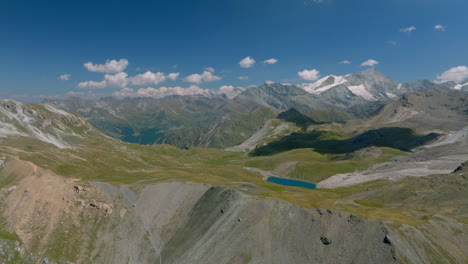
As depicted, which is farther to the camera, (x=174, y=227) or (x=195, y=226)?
(x=174, y=227)

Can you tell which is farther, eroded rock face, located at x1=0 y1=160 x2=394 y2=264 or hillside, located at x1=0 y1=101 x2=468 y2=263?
eroded rock face, located at x1=0 y1=160 x2=394 y2=264

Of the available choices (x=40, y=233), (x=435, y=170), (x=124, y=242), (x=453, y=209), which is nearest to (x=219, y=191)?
(x=124, y=242)

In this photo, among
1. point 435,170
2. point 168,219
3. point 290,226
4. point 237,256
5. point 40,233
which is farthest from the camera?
point 435,170

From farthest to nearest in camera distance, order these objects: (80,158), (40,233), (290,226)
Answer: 1. (80,158)
2. (40,233)
3. (290,226)

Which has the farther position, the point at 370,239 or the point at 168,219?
the point at 168,219

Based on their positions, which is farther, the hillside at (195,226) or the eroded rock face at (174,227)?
the eroded rock face at (174,227)

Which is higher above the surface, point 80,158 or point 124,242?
point 80,158

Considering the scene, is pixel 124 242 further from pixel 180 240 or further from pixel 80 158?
pixel 80 158

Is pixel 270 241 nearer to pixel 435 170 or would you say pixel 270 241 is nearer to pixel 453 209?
pixel 453 209

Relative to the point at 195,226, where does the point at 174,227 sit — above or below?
below

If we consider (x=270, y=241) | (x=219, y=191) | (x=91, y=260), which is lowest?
(x=91, y=260)
